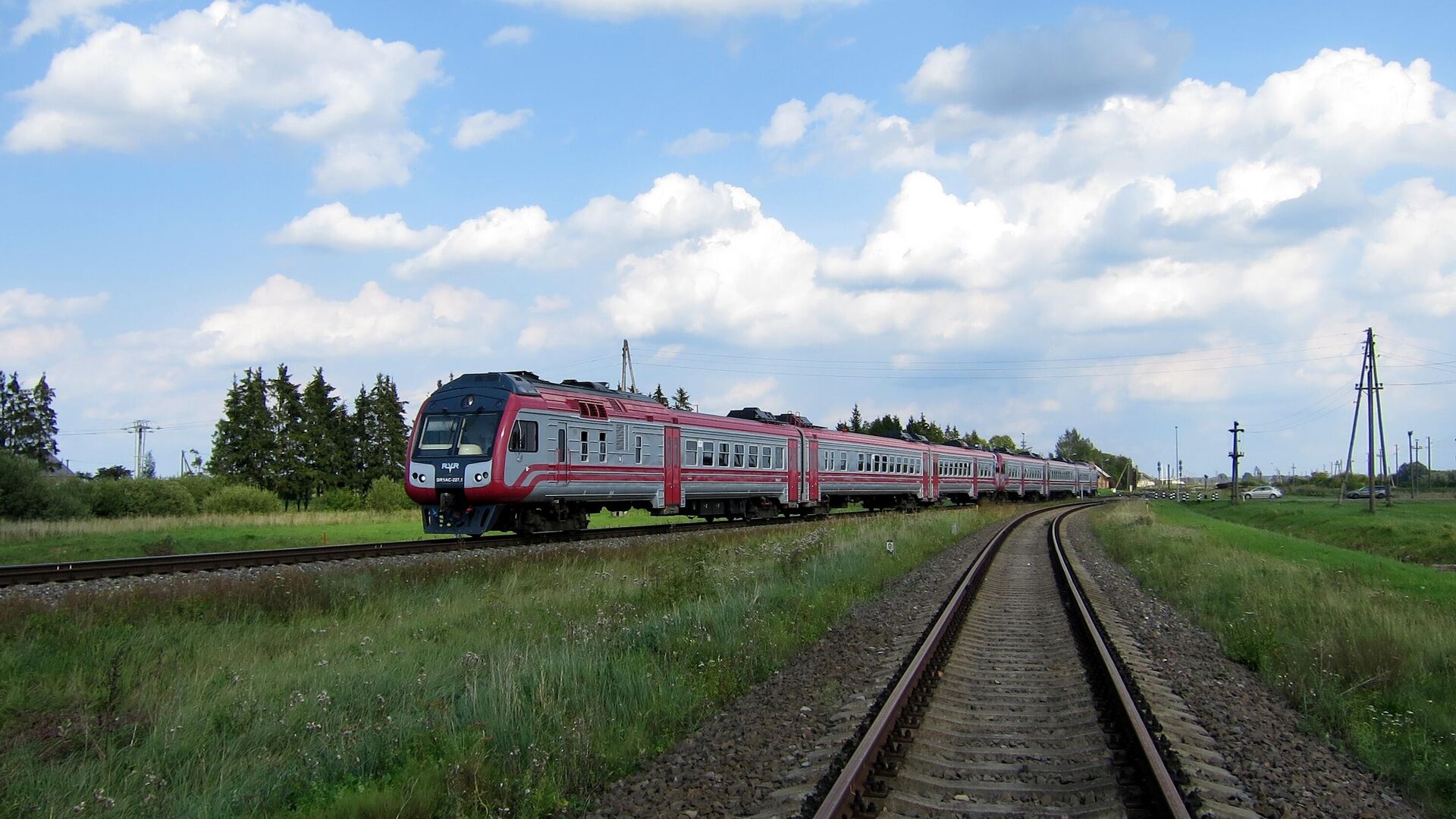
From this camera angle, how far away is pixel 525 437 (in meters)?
19.2

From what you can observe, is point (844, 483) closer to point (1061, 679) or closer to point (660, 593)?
point (660, 593)

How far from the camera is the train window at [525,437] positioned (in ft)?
62.0

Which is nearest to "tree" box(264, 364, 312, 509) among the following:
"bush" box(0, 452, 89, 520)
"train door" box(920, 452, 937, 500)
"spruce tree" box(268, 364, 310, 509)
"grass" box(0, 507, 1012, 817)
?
"spruce tree" box(268, 364, 310, 509)

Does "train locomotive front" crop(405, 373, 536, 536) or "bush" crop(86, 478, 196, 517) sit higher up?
"train locomotive front" crop(405, 373, 536, 536)

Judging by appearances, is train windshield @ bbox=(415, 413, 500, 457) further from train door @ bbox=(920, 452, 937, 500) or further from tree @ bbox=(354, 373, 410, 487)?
tree @ bbox=(354, 373, 410, 487)

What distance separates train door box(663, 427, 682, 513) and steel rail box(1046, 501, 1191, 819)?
13.2 m

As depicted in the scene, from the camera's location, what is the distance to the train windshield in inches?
745

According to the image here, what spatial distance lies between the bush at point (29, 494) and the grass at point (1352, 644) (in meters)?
39.1

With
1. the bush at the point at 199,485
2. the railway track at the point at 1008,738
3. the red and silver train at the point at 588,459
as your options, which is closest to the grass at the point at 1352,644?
the railway track at the point at 1008,738

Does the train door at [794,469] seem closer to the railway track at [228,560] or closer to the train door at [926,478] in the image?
the railway track at [228,560]

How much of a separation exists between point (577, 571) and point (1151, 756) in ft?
35.7

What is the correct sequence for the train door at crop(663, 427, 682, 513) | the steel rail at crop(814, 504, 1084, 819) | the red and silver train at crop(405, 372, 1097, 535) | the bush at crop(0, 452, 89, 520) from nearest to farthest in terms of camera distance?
the steel rail at crop(814, 504, 1084, 819)
the red and silver train at crop(405, 372, 1097, 535)
the train door at crop(663, 427, 682, 513)
the bush at crop(0, 452, 89, 520)

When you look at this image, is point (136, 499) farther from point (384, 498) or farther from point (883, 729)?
point (883, 729)

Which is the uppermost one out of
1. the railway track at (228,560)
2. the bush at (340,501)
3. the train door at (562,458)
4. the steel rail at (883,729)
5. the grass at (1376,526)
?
the train door at (562,458)
